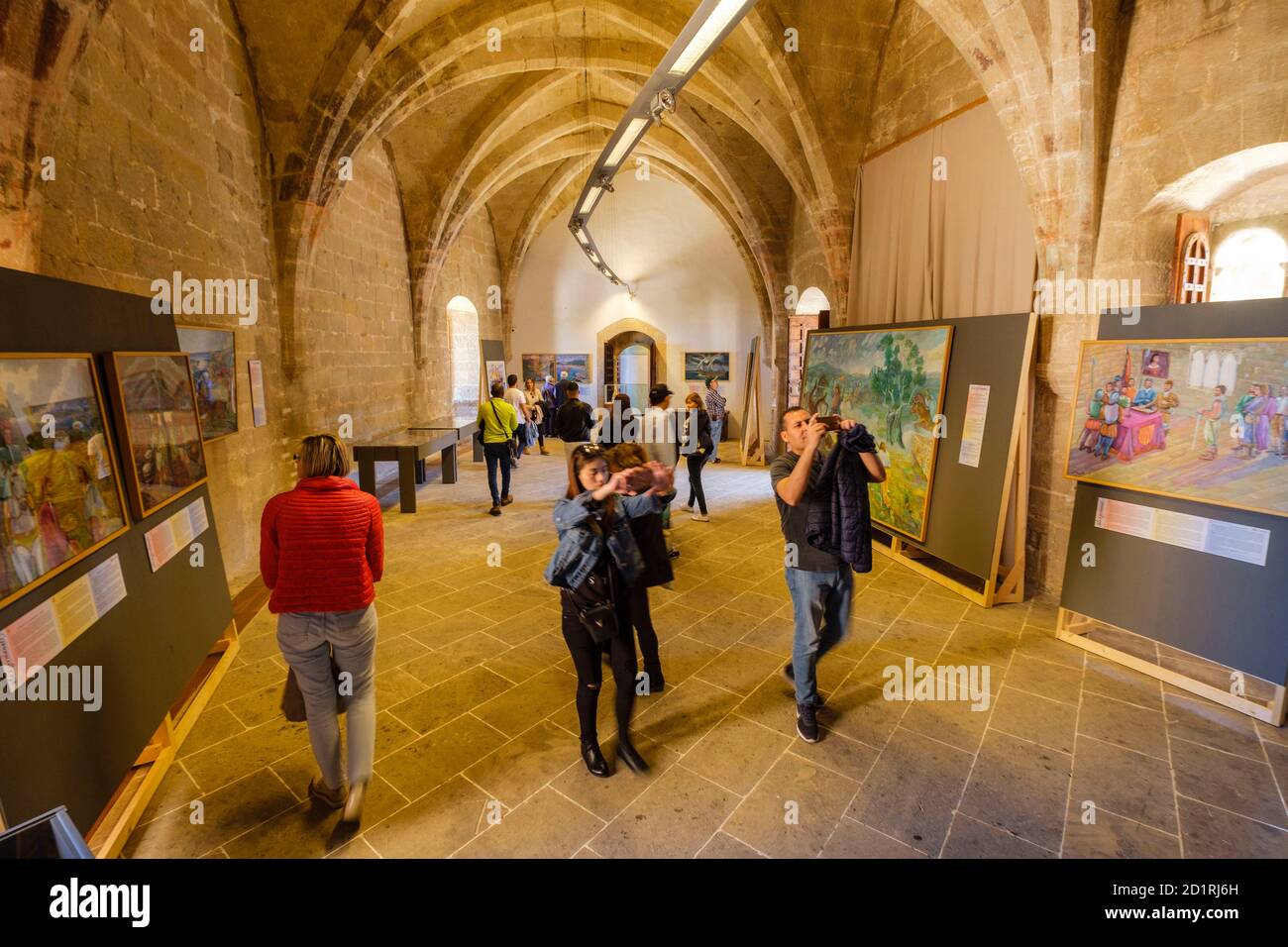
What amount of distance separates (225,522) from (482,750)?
13.2 ft

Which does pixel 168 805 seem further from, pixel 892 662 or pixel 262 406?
pixel 262 406

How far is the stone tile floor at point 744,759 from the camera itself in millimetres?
2461

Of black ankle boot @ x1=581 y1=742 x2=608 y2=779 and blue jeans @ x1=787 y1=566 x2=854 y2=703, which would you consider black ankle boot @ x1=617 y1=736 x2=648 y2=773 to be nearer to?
black ankle boot @ x1=581 y1=742 x2=608 y2=779

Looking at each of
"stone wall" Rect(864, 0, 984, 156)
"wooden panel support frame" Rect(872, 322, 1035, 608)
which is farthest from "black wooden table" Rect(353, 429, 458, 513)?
"stone wall" Rect(864, 0, 984, 156)

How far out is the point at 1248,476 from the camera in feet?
10.8

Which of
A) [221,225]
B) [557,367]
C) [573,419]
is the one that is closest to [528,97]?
[573,419]

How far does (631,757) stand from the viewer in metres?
2.86

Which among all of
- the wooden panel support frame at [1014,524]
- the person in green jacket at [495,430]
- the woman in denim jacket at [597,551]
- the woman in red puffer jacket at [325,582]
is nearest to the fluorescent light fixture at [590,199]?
the person in green jacket at [495,430]

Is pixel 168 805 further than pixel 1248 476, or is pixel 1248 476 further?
pixel 1248 476

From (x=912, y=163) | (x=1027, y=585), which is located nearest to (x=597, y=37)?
(x=912, y=163)

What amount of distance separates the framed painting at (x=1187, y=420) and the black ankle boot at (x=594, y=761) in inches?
142

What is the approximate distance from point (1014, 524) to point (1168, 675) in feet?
4.85

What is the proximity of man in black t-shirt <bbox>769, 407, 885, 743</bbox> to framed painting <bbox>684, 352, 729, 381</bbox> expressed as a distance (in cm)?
1173

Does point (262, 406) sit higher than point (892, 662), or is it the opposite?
point (262, 406)
